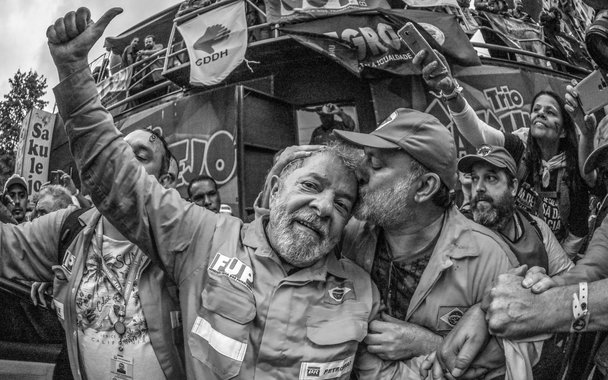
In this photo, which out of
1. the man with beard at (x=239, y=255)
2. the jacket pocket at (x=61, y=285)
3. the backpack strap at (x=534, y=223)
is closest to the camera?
the man with beard at (x=239, y=255)

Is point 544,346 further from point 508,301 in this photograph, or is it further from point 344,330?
point 344,330

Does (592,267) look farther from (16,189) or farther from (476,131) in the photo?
(16,189)

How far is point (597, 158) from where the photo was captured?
2758mm

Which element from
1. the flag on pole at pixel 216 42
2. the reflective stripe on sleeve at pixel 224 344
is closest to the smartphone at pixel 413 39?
the reflective stripe on sleeve at pixel 224 344

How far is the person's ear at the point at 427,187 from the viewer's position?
8.25ft

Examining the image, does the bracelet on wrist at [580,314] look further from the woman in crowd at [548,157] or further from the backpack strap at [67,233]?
the backpack strap at [67,233]

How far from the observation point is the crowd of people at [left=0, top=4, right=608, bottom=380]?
212cm

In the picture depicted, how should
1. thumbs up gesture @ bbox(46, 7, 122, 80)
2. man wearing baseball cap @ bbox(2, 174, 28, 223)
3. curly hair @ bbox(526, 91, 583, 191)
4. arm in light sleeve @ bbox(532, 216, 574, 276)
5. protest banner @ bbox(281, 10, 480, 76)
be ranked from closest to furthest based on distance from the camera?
thumbs up gesture @ bbox(46, 7, 122, 80), arm in light sleeve @ bbox(532, 216, 574, 276), curly hair @ bbox(526, 91, 583, 191), man wearing baseball cap @ bbox(2, 174, 28, 223), protest banner @ bbox(281, 10, 480, 76)

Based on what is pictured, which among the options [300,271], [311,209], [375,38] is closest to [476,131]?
[311,209]

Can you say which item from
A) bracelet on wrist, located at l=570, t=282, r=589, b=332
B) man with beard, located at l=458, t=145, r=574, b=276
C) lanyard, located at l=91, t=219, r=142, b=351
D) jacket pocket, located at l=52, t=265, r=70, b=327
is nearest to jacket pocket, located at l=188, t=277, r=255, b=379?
lanyard, located at l=91, t=219, r=142, b=351

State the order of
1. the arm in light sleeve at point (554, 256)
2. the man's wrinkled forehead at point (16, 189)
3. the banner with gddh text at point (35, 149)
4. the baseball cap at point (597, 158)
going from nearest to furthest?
1. the baseball cap at point (597, 158)
2. the arm in light sleeve at point (554, 256)
3. the man's wrinkled forehead at point (16, 189)
4. the banner with gddh text at point (35, 149)

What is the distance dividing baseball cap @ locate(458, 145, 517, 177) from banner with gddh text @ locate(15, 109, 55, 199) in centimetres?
1079

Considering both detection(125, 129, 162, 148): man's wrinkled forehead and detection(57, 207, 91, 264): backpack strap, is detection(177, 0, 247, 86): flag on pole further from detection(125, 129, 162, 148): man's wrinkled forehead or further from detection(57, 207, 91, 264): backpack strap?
detection(57, 207, 91, 264): backpack strap

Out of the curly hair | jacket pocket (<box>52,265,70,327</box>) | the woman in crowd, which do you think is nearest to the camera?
jacket pocket (<box>52,265,70,327</box>)
